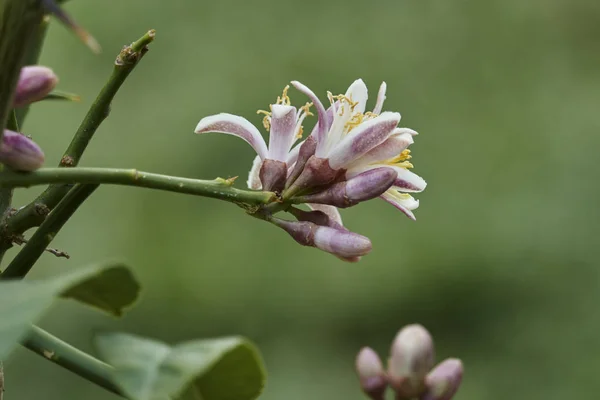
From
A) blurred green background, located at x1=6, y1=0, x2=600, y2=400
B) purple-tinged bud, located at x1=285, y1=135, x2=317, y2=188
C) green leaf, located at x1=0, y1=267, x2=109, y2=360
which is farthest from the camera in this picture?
blurred green background, located at x1=6, y1=0, x2=600, y2=400

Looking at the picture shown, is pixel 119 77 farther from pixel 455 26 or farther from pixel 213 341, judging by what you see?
pixel 455 26

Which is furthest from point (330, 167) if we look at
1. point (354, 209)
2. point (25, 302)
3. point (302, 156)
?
point (354, 209)

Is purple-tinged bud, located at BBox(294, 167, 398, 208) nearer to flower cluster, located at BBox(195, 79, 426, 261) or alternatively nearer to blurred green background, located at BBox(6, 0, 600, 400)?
flower cluster, located at BBox(195, 79, 426, 261)

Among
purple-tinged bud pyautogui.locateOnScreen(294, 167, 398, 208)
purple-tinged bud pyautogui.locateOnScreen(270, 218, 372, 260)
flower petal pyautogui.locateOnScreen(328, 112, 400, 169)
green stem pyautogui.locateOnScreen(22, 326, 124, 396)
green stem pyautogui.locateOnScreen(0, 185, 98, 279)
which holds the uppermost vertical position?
flower petal pyautogui.locateOnScreen(328, 112, 400, 169)

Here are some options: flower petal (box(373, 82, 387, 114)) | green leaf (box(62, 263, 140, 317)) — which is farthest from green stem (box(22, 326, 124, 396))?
flower petal (box(373, 82, 387, 114))

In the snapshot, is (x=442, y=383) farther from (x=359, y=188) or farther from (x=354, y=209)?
(x=354, y=209)

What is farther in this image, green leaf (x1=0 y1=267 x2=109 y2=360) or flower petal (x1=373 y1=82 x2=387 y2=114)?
flower petal (x1=373 y1=82 x2=387 y2=114)

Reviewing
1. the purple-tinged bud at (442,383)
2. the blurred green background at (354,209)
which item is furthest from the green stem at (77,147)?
the blurred green background at (354,209)
